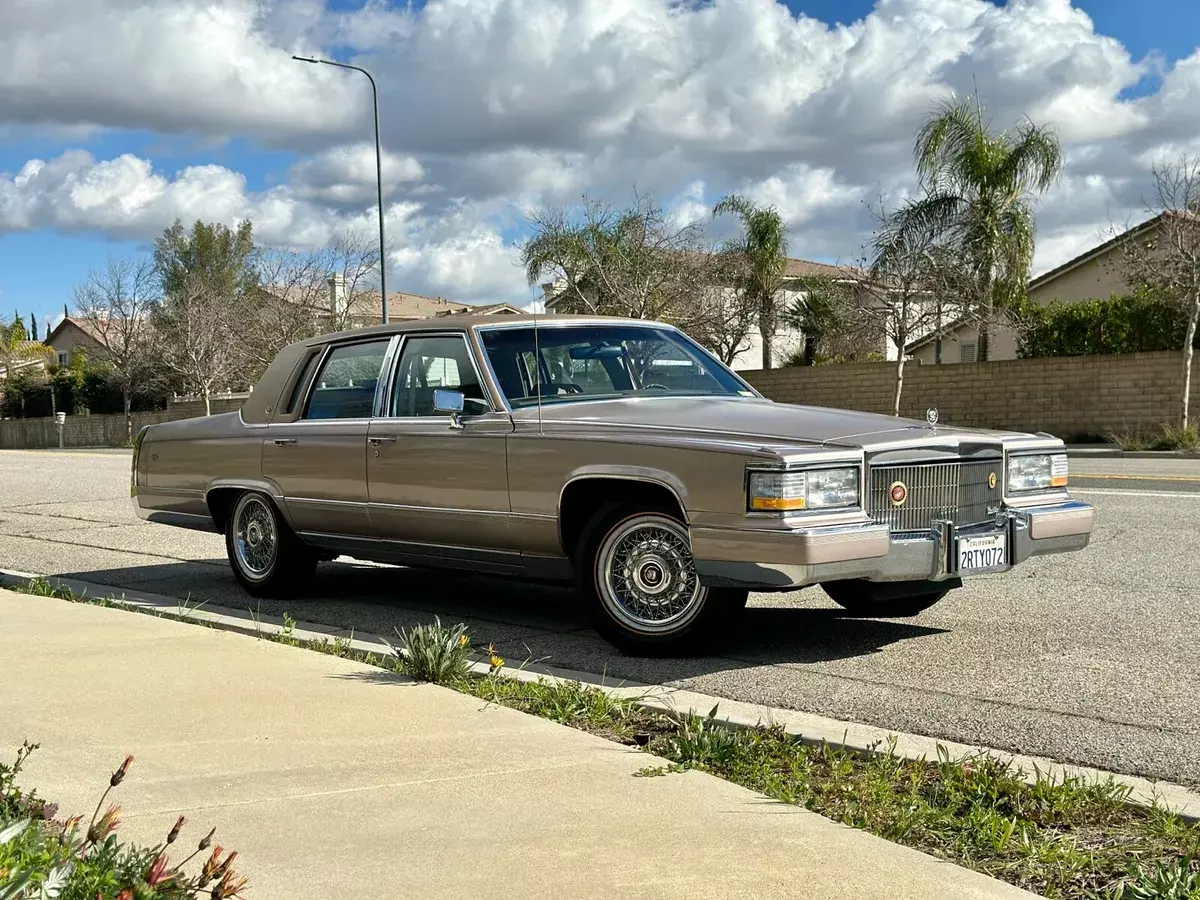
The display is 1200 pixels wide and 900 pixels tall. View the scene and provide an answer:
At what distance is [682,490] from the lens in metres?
6.05

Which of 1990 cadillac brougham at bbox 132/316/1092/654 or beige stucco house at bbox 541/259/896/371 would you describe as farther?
beige stucco house at bbox 541/259/896/371

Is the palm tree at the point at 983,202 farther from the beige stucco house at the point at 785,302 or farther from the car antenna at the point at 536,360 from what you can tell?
the car antenna at the point at 536,360

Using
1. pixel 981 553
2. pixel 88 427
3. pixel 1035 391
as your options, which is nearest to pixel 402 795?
pixel 981 553

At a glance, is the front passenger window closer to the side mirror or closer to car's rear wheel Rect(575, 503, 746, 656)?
the side mirror

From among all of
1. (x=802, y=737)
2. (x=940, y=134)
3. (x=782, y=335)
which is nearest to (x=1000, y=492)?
(x=802, y=737)

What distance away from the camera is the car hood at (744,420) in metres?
6.10

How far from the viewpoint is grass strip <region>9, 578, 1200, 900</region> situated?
3.65m

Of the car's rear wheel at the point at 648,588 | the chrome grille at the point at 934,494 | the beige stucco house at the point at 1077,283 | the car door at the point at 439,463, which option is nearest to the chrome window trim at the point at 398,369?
the car door at the point at 439,463

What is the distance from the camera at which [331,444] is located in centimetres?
788

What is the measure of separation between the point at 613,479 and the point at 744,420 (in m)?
0.69

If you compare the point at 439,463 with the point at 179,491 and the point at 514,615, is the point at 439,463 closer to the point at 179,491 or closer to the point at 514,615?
the point at 514,615

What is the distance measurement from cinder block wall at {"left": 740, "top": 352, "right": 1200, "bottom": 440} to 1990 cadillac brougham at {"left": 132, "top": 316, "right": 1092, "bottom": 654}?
73.4ft

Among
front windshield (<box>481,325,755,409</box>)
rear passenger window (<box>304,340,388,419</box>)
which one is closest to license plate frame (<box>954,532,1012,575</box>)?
front windshield (<box>481,325,755,409</box>)

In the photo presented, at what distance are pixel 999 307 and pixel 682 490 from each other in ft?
94.0
